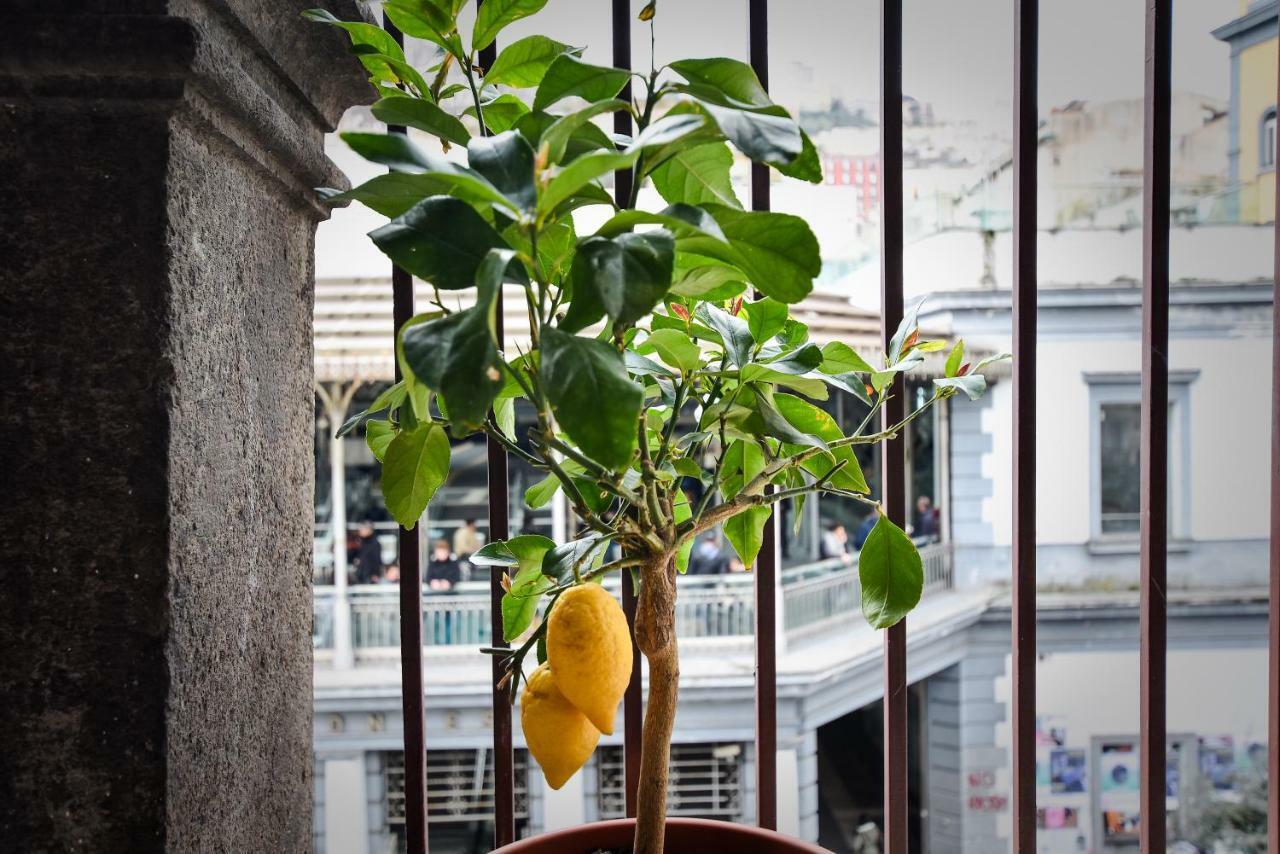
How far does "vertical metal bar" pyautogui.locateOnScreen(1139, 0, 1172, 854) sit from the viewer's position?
0.65 meters

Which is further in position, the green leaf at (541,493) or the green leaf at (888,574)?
the green leaf at (541,493)

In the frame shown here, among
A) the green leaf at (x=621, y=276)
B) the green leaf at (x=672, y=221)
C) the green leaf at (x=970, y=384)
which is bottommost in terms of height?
the green leaf at (x=970, y=384)

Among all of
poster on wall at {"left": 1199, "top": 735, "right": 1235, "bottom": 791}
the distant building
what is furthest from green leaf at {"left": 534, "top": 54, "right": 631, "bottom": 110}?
poster on wall at {"left": 1199, "top": 735, "right": 1235, "bottom": 791}

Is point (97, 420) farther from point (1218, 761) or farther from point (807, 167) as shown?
point (1218, 761)

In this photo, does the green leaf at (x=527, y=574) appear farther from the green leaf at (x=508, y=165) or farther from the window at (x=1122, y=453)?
the window at (x=1122, y=453)

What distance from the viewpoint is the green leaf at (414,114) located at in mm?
399

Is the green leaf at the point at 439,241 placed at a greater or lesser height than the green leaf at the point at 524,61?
lesser

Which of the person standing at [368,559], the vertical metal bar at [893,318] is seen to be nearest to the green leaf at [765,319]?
the vertical metal bar at [893,318]

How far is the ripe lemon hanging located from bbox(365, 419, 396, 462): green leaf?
176mm

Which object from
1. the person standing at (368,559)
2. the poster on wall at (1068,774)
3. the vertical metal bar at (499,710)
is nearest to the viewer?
the vertical metal bar at (499,710)

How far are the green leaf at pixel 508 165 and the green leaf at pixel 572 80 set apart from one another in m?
0.06

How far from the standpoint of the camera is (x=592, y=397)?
0.29 m

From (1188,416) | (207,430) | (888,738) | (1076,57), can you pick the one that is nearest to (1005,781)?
(1188,416)

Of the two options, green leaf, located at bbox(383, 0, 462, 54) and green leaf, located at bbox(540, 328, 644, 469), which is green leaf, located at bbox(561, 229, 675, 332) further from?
green leaf, located at bbox(383, 0, 462, 54)
